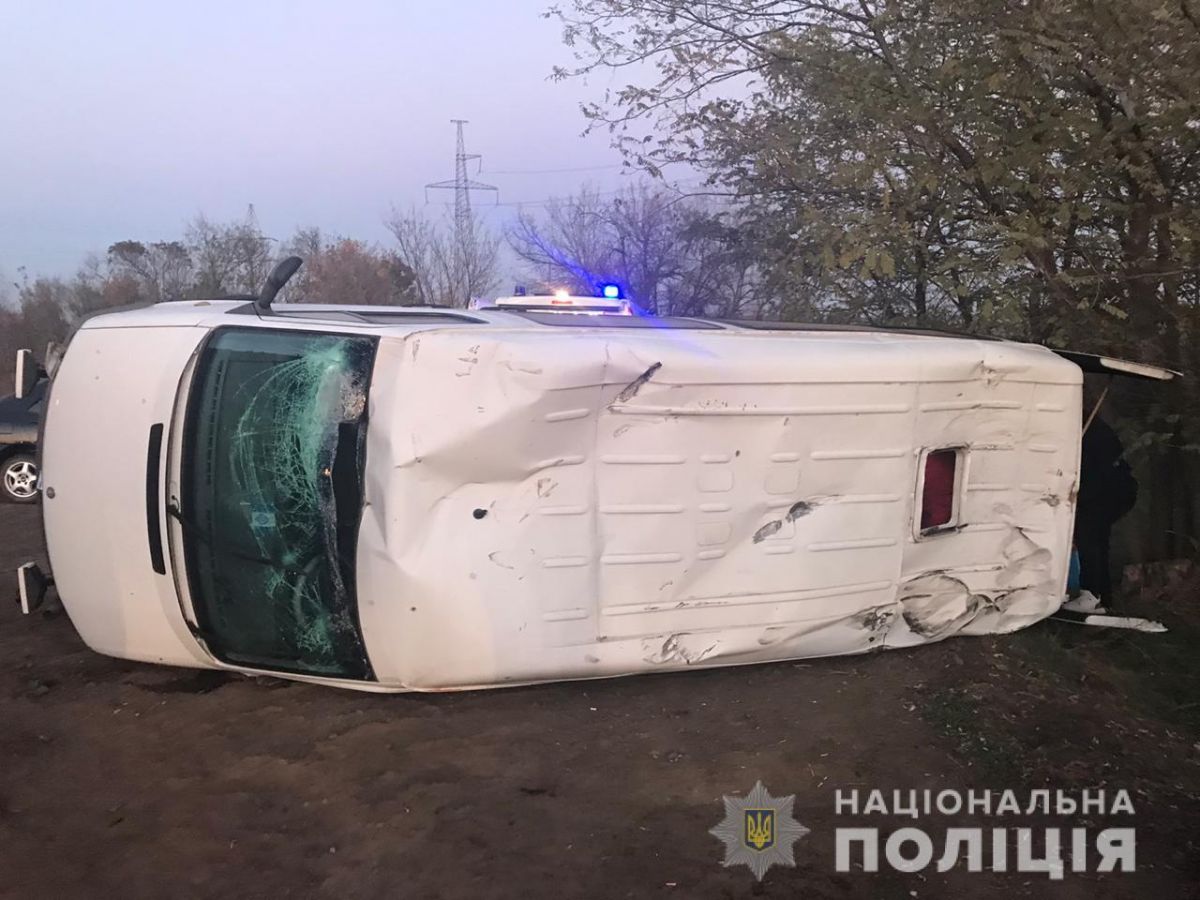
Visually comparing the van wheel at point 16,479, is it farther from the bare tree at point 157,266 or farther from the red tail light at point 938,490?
the bare tree at point 157,266

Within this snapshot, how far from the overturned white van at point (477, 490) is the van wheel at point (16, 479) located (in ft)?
19.0

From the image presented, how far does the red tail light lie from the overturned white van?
0.03 meters

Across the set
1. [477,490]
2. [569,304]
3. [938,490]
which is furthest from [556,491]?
[569,304]

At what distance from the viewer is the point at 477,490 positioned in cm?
315

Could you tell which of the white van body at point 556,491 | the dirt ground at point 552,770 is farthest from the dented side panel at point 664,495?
the dirt ground at point 552,770

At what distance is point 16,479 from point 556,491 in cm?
749

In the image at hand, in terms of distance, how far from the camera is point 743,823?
2.76m

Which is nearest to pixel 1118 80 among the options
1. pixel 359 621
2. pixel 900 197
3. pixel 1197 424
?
pixel 900 197

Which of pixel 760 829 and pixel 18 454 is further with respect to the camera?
pixel 18 454

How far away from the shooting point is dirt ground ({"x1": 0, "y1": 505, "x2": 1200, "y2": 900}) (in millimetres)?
2535

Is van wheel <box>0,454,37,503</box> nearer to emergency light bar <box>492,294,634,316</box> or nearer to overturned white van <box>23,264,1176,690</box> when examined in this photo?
emergency light bar <box>492,294,634,316</box>

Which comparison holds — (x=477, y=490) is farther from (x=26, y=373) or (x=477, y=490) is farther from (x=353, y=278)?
(x=353, y=278)

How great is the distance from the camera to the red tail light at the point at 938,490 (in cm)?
374

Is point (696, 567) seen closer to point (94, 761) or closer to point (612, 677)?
point (612, 677)
